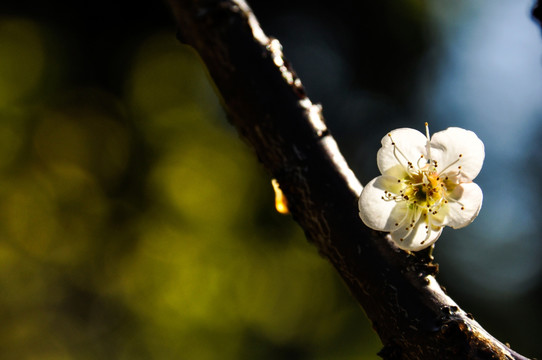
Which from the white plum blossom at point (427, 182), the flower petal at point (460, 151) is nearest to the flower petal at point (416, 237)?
the white plum blossom at point (427, 182)

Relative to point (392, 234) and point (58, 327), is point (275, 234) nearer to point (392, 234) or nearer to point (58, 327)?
point (58, 327)

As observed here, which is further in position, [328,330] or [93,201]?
[93,201]

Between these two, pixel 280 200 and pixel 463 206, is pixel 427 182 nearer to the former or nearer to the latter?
pixel 463 206

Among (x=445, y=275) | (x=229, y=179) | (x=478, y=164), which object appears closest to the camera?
(x=478, y=164)

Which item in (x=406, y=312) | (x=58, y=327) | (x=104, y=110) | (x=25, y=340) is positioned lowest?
(x=25, y=340)

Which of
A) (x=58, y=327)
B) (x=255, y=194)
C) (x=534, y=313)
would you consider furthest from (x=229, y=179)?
(x=534, y=313)

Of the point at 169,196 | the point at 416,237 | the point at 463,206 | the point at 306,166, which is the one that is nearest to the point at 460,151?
the point at 463,206
